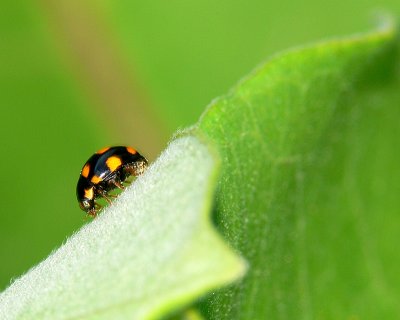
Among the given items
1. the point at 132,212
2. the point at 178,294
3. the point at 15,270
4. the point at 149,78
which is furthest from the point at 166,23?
the point at 178,294

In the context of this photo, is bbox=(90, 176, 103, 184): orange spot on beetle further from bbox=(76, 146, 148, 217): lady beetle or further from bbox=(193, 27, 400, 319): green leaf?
bbox=(193, 27, 400, 319): green leaf

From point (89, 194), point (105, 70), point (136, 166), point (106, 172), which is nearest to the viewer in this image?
point (136, 166)

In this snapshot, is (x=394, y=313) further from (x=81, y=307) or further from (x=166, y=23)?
(x=166, y=23)

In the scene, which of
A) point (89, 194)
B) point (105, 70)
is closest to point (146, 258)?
point (89, 194)

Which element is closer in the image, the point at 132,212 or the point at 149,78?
the point at 132,212

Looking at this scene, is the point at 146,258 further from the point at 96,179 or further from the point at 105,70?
the point at 105,70

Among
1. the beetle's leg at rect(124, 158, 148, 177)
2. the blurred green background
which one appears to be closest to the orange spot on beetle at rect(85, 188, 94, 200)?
the beetle's leg at rect(124, 158, 148, 177)

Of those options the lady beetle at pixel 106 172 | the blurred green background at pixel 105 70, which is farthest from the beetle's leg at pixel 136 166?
the blurred green background at pixel 105 70
